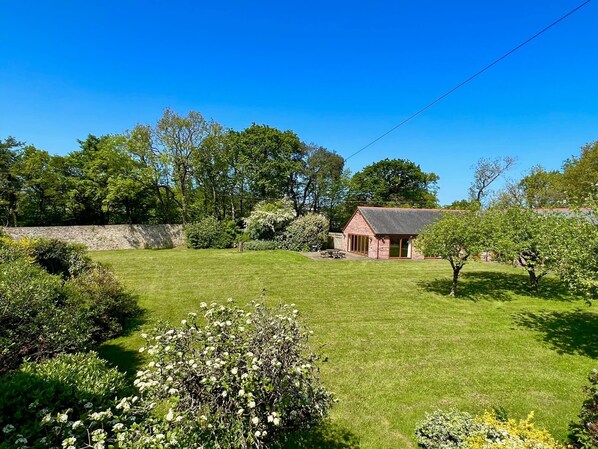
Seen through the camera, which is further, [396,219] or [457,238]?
[396,219]

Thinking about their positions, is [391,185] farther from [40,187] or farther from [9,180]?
[9,180]

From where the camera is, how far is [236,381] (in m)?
3.15

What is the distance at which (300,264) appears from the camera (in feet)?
70.2

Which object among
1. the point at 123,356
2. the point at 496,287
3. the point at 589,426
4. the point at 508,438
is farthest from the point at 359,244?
the point at 589,426

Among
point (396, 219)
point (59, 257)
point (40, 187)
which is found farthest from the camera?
point (40, 187)

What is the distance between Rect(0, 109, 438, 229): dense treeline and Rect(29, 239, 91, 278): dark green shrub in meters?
18.4

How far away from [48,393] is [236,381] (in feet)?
7.23

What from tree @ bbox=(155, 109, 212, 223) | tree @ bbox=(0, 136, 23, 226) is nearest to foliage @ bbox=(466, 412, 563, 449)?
tree @ bbox=(155, 109, 212, 223)

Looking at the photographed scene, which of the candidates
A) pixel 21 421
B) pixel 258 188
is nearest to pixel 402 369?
pixel 21 421

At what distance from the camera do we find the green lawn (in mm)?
5934

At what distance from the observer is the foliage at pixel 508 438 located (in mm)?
3719

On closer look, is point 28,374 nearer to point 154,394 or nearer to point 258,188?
point 154,394

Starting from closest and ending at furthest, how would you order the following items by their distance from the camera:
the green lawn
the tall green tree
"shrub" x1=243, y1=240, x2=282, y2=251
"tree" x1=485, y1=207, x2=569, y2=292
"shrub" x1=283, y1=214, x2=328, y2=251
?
the green lawn → "tree" x1=485, y1=207, x2=569, y2=292 → the tall green tree → "shrub" x1=243, y1=240, x2=282, y2=251 → "shrub" x1=283, y1=214, x2=328, y2=251

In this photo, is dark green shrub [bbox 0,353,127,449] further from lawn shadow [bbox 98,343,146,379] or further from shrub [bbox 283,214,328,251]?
shrub [bbox 283,214,328,251]
